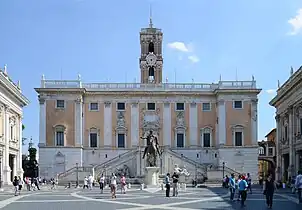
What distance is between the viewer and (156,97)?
72.6m

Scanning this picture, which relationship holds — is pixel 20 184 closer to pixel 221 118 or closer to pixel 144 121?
pixel 144 121

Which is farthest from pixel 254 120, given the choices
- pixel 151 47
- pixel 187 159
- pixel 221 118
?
pixel 151 47

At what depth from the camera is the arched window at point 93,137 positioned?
71.6 meters

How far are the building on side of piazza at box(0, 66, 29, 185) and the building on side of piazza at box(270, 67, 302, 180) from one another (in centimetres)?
2499

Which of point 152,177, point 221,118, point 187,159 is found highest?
point 221,118

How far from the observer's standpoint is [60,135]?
70812mm

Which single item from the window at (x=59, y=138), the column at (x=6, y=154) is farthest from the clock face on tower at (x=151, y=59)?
the column at (x=6, y=154)

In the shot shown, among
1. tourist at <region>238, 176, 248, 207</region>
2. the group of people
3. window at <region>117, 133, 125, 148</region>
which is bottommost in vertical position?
the group of people

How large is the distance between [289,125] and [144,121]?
2212 cm

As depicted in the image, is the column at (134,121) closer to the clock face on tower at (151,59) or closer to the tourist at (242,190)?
the clock face on tower at (151,59)

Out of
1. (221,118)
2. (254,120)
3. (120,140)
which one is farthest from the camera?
(120,140)

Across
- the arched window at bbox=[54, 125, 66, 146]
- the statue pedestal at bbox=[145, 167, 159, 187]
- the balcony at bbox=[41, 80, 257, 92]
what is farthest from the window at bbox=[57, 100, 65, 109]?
the statue pedestal at bbox=[145, 167, 159, 187]

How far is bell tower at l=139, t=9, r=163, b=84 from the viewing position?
77.9 meters

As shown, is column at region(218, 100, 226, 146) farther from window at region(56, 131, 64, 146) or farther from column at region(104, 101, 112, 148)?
window at region(56, 131, 64, 146)
